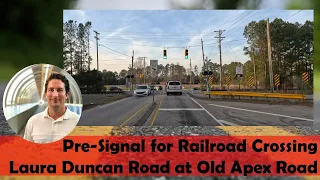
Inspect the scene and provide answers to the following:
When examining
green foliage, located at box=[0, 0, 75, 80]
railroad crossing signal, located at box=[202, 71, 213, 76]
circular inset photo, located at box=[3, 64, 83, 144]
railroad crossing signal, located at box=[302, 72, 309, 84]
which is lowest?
circular inset photo, located at box=[3, 64, 83, 144]

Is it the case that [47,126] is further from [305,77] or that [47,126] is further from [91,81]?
[305,77]

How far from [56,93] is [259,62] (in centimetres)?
329

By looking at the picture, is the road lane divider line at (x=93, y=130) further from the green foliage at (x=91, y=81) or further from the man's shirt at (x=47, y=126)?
the man's shirt at (x=47, y=126)

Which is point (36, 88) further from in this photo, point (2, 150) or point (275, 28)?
point (275, 28)

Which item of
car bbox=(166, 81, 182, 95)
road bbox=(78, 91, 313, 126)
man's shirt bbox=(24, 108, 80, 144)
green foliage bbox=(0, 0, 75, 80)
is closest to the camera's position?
green foliage bbox=(0, 0, 75, 80)

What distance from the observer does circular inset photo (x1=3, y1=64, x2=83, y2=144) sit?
7.95 feet

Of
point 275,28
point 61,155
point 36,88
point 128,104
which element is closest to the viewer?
point 36,88

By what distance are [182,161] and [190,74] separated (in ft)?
5.99

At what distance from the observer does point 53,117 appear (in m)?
2.60

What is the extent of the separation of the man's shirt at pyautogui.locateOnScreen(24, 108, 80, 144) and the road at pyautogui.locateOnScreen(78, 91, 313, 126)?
179 cm

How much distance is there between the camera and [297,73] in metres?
4.17

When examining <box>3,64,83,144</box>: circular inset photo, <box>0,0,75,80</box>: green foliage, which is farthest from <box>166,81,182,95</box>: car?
<box>0,0,75,80</box>: green foliage

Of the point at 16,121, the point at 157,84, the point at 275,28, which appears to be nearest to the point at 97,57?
the point at 157,84

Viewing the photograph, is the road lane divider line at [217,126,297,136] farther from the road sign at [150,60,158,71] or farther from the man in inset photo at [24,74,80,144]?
the man in inset photo at [24,74,80,144]
